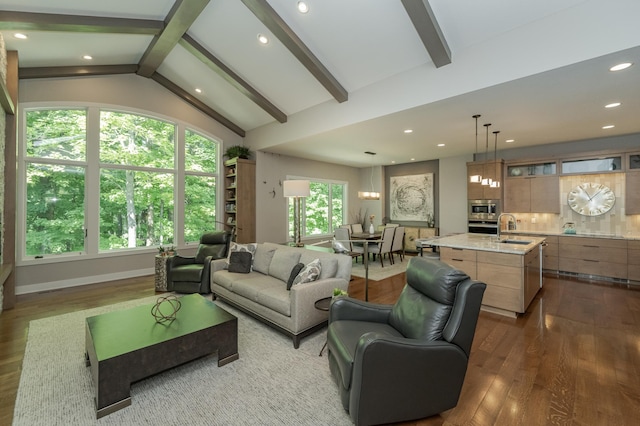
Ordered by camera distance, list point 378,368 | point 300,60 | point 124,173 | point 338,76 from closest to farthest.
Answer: point 378,368
point 300,60
point 338,76
point 124,173

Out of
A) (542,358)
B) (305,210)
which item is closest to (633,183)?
(542,358)

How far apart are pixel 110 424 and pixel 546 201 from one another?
781 centimetres

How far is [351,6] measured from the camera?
3.20m

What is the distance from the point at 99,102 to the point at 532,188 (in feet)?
29.9

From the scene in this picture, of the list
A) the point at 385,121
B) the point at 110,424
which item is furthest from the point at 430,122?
the point at 110,424

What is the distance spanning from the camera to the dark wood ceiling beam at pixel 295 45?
347cm

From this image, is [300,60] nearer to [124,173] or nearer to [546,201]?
[124,173]

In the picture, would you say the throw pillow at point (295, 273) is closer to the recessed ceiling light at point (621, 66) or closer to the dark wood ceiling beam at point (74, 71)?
the recessed ceiling light at point (621, 66)

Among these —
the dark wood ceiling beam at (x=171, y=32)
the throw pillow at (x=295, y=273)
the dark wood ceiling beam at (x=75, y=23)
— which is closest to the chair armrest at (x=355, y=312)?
the throw pillow at (x=295, y=273)

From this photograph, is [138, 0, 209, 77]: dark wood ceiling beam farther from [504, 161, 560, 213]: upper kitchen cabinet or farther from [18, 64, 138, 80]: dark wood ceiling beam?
[504, 161, 560, 213]: upper kitchen cabinet

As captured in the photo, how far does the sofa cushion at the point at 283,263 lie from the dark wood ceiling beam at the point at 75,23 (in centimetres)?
392

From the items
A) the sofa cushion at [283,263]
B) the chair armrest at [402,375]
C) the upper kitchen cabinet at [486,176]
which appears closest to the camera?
the chair armrest at [402,375]

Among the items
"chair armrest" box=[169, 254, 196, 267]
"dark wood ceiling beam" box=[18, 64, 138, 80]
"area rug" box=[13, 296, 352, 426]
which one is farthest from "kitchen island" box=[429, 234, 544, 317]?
"dark wood ceiling beam" box=[18, 64, 138, 80]

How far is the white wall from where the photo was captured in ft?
15.0
